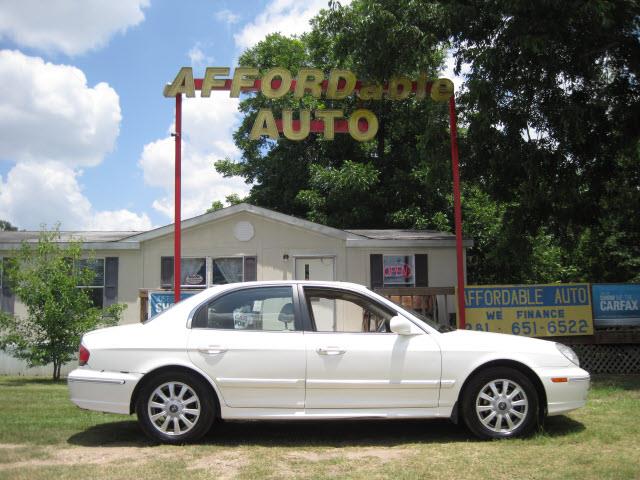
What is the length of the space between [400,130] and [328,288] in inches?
667

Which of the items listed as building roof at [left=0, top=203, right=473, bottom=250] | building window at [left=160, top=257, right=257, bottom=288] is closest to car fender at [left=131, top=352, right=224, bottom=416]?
building roof at [left=0, top=203, right=473, bottom=250]

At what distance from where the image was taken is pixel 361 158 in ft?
75.2

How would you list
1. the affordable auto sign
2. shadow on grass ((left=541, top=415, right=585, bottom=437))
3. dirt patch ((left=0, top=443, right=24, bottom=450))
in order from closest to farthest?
dirt patch ((left=0, top=443, right=24, bottom=450))
shadow on grass ((left=541, top=415, right=585, bottom=437))
the affordable auto sign

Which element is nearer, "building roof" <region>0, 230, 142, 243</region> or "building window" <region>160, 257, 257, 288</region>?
"building window" <region>160, 257, 257, 288</region>

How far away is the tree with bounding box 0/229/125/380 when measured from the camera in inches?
472

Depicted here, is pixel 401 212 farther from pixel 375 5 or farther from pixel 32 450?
pixel 32 450

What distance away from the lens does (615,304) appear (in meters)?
11.2

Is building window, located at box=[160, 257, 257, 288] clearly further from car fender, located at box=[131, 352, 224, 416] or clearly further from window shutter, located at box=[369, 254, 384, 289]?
car fender, located at box=[131, 352, 224, 416]

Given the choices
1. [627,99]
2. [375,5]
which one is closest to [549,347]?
[627,99]

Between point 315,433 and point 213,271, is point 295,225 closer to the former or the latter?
point 213,271

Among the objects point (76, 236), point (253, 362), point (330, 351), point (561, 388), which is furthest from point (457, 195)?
point (76, 236)

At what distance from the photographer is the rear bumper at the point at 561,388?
550cm

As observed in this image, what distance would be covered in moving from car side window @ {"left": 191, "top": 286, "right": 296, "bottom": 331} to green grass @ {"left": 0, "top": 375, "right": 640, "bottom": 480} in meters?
1.05

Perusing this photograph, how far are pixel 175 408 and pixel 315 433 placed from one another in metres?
1.38
